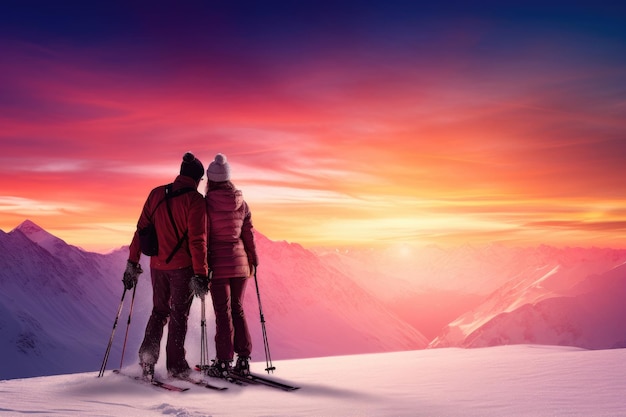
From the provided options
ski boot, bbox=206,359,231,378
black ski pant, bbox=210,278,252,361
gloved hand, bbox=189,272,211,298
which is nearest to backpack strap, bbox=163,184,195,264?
gloved hand, bbox=189,272,211,298

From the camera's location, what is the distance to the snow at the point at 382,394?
8156mm

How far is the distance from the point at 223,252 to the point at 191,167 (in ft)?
5.29

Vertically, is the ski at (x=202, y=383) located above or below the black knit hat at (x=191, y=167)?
below

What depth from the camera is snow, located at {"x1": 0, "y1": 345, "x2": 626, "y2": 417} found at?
816 cm

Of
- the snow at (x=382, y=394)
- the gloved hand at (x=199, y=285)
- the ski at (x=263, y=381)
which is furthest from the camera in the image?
the ski at (x=263, y=381)

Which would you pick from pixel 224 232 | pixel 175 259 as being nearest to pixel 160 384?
pixel 175 259

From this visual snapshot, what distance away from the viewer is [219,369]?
1112 centimetres

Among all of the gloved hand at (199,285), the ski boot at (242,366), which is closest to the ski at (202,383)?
the ski boot at (242,366)

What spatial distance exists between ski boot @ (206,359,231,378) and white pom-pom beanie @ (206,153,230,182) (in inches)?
129

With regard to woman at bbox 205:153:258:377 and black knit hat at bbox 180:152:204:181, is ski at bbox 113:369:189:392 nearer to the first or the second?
woman at bbox 205:153:258:377

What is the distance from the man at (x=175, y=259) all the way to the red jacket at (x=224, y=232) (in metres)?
0.51

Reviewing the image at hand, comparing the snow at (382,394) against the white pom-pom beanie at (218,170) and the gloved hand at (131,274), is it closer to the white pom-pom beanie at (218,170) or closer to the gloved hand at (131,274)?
→ the gloved hand at (131,274)

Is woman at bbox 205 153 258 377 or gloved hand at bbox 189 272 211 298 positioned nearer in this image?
gloved hand at bbox 189 272 211 298

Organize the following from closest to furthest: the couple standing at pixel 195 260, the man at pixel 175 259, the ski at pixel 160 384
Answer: the ski at pixel 160 384 < the man at pixel 175 259 < the couple standing at pixel 195 260
